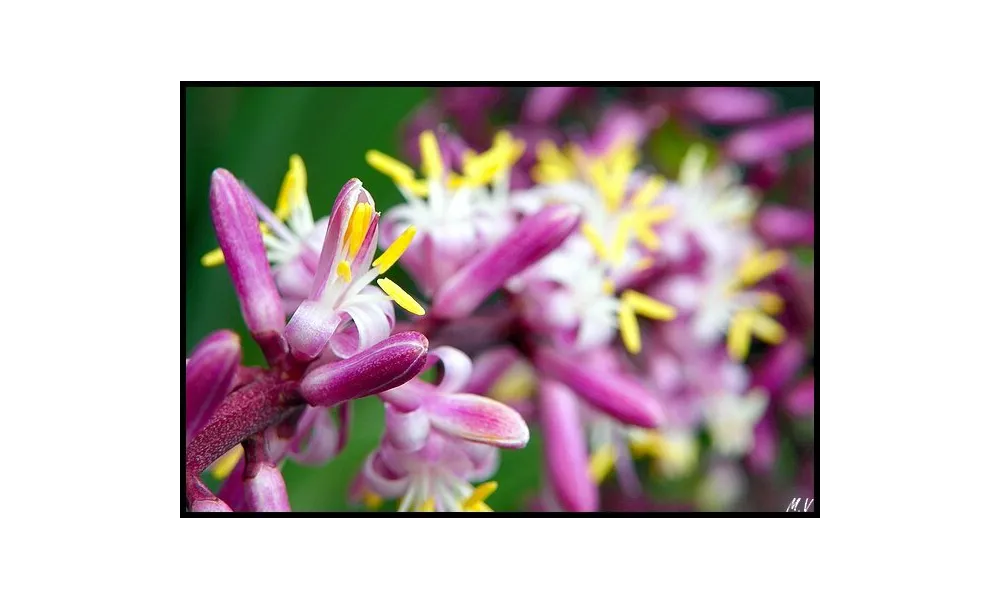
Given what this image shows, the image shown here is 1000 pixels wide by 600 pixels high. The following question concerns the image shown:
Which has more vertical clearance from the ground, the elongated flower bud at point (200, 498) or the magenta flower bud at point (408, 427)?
the magenta flower bud at point (408, 427)

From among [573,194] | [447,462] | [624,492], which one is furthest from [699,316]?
[447,462]

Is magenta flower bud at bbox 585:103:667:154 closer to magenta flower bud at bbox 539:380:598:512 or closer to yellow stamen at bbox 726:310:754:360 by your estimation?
yellow stamen at bbox 726:310:754:360

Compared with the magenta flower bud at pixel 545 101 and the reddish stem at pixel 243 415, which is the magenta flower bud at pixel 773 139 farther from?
the reddish stem at pixel 243 415

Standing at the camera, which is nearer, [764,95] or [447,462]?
[447,462]

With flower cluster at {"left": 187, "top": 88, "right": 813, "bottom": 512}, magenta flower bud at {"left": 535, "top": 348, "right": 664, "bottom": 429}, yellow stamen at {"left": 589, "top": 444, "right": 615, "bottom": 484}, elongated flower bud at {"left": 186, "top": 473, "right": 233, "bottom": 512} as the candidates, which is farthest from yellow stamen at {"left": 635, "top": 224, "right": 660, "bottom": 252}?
elongated flower bud at {"left": 186, "top": 473, "right": 233, "bottom": 512}

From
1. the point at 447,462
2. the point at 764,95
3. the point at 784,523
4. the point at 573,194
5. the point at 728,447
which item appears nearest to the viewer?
the point at 447,462

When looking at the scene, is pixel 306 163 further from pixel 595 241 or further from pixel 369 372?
pixel 369 372

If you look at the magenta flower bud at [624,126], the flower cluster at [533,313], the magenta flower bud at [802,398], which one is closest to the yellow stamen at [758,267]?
the flower cluster at [533,313]

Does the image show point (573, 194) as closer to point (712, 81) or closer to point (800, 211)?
point (712, 81)
